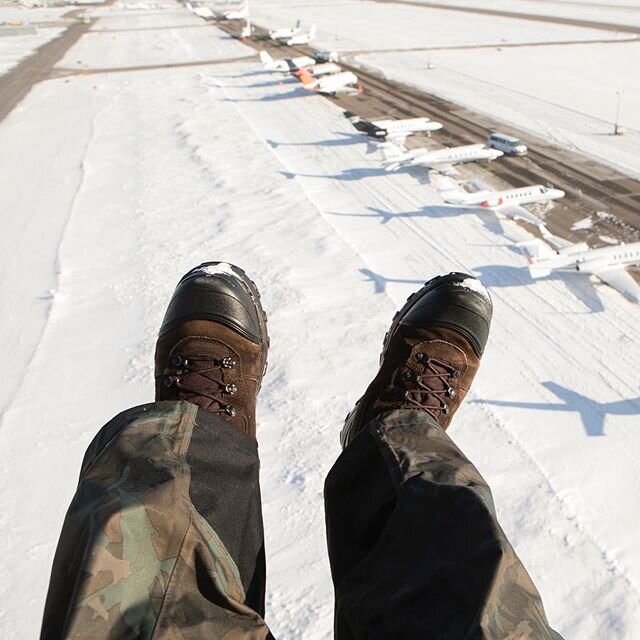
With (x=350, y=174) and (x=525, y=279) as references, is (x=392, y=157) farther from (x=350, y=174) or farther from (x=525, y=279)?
(x=525, y=279)

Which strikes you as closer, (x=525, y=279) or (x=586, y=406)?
(x=586, y=406)

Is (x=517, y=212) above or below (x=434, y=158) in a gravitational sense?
below

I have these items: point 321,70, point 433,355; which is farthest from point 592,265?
point 321,70

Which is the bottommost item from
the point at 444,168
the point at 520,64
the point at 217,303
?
the point at 444,168

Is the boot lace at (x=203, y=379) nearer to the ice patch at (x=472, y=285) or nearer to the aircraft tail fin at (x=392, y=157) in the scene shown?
the ice patch at (x=472, y=285)

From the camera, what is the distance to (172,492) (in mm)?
2947

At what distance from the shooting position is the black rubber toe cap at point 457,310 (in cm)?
548

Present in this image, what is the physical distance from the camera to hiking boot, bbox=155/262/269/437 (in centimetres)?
454

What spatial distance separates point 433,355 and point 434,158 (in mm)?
21009

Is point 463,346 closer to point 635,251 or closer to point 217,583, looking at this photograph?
point 217,583

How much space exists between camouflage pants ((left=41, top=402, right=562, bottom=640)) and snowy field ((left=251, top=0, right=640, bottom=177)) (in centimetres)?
2576

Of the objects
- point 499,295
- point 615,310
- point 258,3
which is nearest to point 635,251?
point 615,310

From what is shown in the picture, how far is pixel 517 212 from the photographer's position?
20422 mm

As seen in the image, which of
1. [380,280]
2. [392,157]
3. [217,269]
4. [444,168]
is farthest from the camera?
[392,157]
